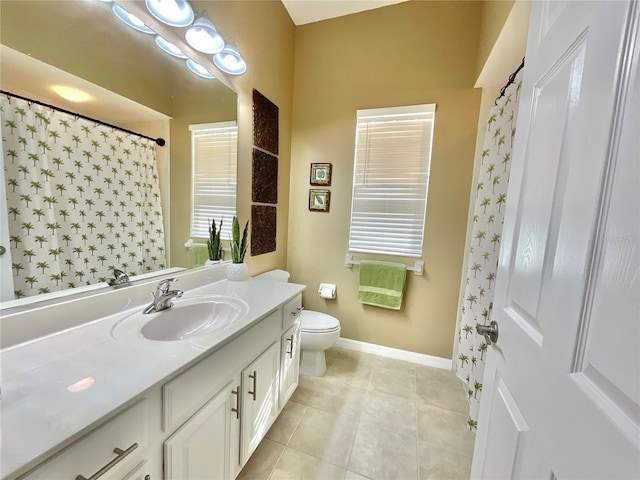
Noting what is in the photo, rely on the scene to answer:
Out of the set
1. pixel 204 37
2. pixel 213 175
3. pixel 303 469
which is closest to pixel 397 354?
pixel 303 469

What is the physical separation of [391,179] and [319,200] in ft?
2.18

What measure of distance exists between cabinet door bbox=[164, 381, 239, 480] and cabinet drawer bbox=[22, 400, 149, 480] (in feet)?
0.38

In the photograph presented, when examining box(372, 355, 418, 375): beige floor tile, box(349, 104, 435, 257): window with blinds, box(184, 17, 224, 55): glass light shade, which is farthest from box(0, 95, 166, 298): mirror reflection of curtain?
box(372, 355, 418, 375): beige floor tile

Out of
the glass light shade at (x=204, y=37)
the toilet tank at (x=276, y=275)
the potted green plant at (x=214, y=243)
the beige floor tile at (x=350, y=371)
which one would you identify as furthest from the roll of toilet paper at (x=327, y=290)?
the glass light shade at (x=204, y=37)

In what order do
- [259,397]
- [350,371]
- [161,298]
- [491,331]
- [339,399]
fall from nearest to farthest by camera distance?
[491,331] → [161,298] → [259,397] → [339,399] → [350,371]

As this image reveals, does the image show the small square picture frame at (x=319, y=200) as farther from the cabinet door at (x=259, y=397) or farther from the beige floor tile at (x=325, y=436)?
the beige floor tile at (x=325, y=436)

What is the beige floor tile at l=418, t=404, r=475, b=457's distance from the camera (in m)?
1.42

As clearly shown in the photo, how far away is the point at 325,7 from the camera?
6.59ft

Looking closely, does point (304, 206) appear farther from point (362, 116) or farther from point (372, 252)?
point (362, 116)

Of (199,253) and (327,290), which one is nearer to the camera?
(199,253)

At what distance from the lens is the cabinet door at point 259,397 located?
109 centimetres

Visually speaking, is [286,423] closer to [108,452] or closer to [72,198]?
[108,452]

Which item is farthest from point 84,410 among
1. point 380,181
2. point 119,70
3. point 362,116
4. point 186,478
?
point 362,116

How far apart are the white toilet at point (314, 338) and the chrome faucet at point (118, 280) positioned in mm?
969
